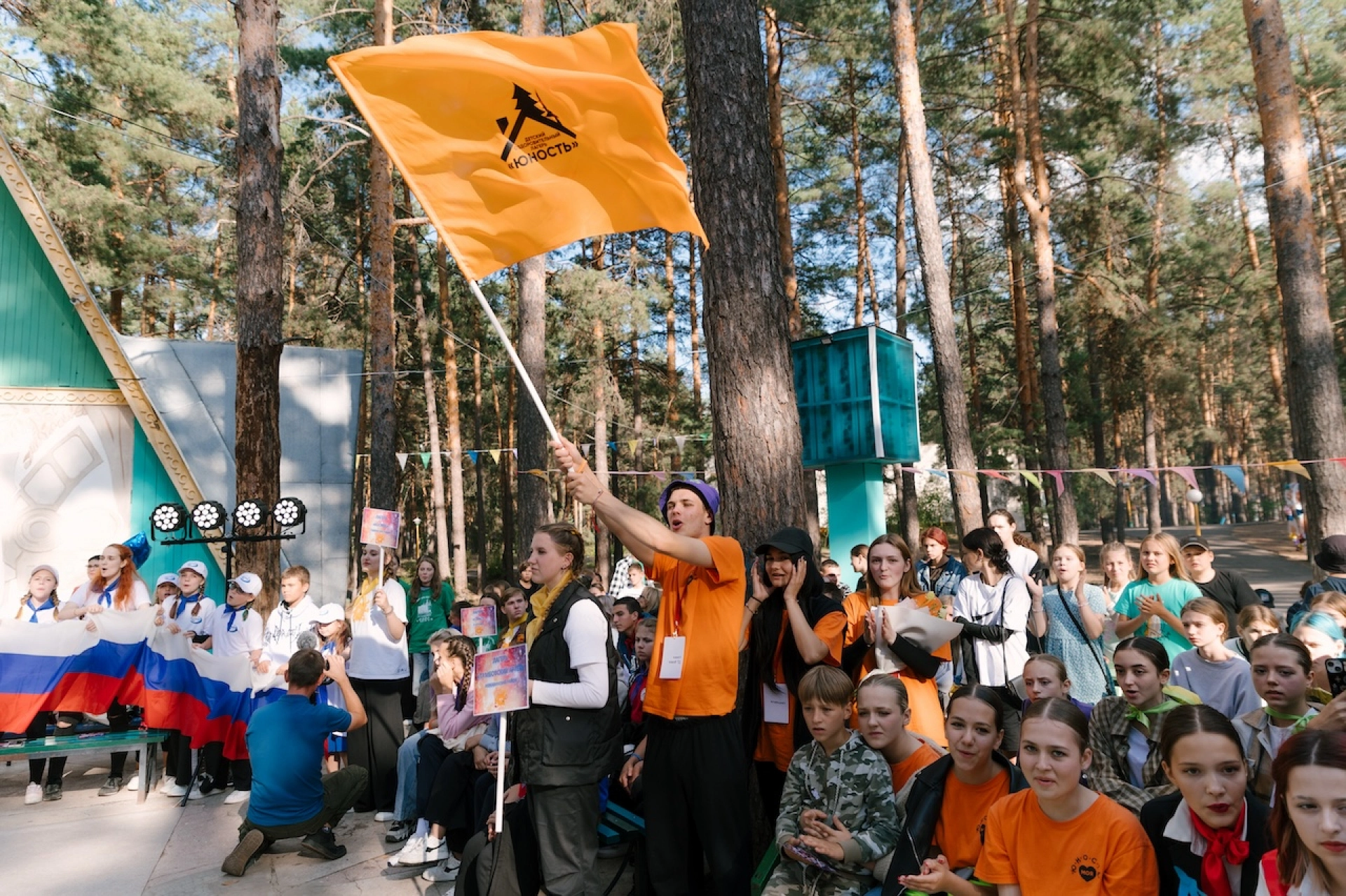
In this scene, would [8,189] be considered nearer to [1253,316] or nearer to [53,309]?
[53,309]

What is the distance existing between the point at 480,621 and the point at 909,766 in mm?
2665

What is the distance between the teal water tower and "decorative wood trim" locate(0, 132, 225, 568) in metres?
8.08

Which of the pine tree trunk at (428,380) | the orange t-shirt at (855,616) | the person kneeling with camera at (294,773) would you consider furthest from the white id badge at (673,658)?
the pine tree trunk at (428,380)

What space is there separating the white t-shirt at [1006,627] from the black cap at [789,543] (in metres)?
2.14

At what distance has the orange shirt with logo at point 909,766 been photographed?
366 centimetres

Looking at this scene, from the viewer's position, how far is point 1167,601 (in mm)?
5426

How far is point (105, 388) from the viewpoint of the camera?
11.8 m

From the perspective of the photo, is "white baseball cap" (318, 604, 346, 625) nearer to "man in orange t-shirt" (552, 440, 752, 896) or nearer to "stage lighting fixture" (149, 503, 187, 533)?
"stage lighting fixture" (149, 503, 187, 533)

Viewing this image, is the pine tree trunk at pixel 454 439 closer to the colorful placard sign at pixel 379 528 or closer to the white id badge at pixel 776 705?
the colorful placard sign at pixel 379 528

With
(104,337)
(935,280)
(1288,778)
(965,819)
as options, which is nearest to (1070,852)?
(965,819)

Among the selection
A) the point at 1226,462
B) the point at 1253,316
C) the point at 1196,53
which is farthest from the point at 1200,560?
the point at 1226,462

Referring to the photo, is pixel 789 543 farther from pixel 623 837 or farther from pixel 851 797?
pixel 623 837

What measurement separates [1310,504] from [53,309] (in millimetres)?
14506

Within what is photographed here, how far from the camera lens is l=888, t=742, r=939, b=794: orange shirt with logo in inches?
144
